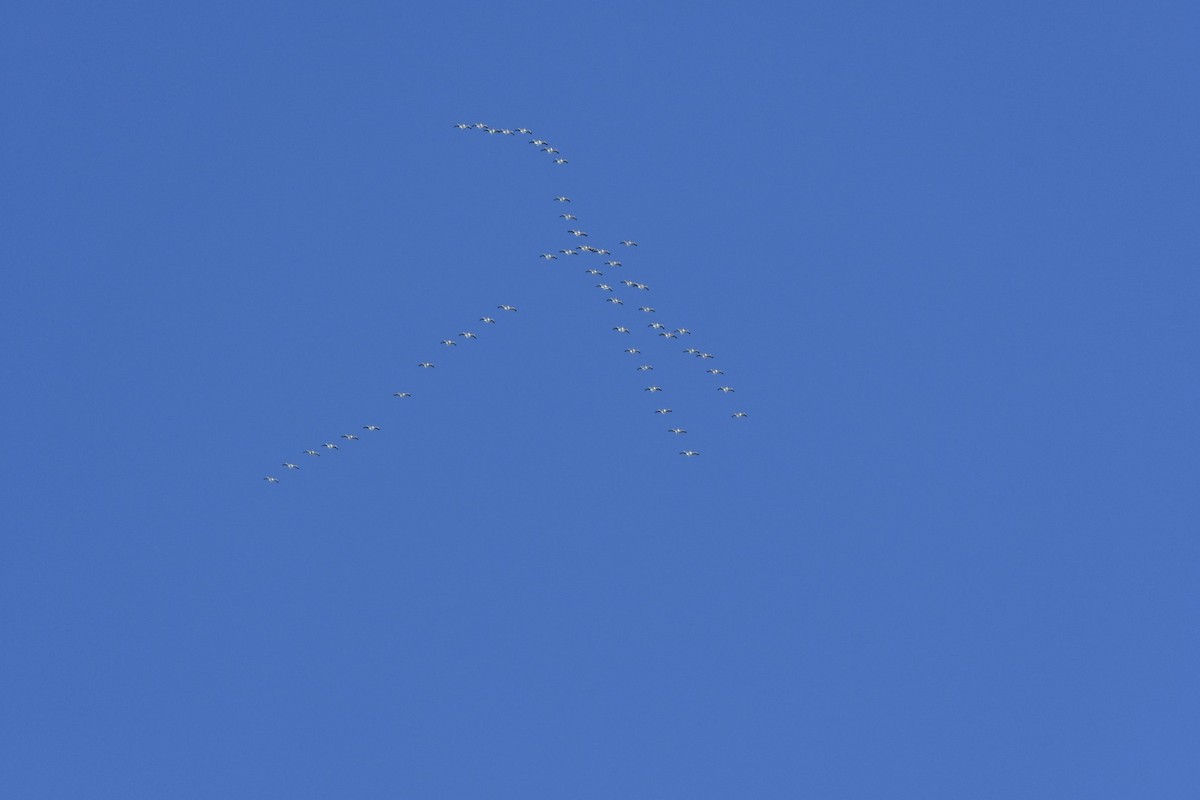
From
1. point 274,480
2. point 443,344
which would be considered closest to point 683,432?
point 443,344

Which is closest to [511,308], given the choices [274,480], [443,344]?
[443,344]

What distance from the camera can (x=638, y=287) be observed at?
346 ft

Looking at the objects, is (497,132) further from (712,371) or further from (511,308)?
(712,371)

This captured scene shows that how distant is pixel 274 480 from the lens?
104m

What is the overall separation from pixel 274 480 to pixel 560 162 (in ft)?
60.2

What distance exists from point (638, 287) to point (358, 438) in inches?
545

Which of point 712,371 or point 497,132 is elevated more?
point 497,132

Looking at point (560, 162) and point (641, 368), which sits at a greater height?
point (560, 162)

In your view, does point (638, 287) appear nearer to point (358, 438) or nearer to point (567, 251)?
point (567, 251)

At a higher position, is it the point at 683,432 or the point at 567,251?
the point at 567,251

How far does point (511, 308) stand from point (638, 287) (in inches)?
229

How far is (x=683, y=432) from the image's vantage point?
344 feet

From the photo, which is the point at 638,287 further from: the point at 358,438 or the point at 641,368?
the point at 358,438

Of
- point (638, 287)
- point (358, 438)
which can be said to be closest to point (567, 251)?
point (638, 287)
